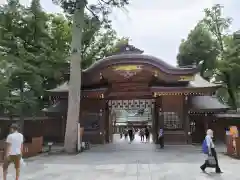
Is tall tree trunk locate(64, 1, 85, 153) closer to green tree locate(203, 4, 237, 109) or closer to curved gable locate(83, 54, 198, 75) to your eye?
curved gable locate(83, 54, 198, 75)

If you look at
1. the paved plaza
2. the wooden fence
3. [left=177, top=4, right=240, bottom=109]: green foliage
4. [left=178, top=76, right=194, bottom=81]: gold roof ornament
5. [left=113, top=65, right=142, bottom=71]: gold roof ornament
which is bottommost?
the paved plaza

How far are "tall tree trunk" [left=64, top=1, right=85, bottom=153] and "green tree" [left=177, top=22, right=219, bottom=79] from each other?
16731mm

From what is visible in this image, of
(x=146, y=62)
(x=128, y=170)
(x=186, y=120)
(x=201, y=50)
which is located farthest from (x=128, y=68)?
(x=201, y=50)

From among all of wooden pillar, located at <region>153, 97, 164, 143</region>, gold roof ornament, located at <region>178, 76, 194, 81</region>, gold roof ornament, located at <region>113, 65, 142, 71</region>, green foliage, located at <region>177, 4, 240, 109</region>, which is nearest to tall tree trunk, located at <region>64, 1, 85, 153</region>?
gold roof ornament, located at <region>113, 65, 142, 71</region>

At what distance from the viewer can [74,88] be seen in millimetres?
17703

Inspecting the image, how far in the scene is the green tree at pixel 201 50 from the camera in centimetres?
3153

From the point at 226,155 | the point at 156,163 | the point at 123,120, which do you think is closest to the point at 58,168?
the point at 156,163

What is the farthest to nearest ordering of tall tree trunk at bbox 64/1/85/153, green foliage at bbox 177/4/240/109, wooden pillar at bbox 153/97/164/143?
green foliage at bbox 177/4/240/109, wooden pillar at bbox 153/97/164/143, tall tree trunk at bbox 64/1/85/153

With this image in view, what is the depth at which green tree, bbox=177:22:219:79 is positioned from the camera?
31.5m

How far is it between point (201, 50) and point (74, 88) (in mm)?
18871

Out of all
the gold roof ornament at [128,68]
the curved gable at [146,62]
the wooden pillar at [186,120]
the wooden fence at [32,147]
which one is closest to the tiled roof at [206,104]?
the wooden pillar at [186,120]

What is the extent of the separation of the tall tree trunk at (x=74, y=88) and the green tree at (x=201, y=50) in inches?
659

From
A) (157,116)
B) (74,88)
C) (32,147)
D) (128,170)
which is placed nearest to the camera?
(128,170)

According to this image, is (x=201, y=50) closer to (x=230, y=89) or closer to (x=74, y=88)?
(x=230, y=89)
